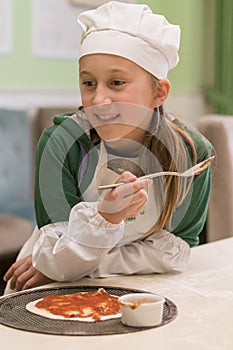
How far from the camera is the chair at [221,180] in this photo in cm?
254

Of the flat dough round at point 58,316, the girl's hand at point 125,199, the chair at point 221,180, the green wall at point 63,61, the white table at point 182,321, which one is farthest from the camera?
the green wall at point 63,61

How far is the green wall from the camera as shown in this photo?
4.50 m

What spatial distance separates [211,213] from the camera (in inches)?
103

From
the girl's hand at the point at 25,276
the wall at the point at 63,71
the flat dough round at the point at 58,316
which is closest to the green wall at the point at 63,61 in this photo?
the wall at the point at 63,71


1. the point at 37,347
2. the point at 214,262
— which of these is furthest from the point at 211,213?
the point at 37,347

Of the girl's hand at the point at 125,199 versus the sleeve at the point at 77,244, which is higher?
the girl's hand at the point at 125,199

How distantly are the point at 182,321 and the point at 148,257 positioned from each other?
1.24ft

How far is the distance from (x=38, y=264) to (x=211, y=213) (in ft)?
3.87

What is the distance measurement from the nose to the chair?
109 cm

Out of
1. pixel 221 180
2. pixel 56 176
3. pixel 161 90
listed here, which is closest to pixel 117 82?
pixel 161 90

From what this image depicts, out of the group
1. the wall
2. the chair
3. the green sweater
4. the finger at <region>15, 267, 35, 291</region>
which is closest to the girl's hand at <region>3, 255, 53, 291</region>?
the finger at <region>15, 267, 35, 291</region>

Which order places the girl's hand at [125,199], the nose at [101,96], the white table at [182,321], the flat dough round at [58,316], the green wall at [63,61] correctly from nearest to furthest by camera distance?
the white table at [182,321] < the flat dough round at [58,316] < the girl's hand at [125,199] < the nose at [101,96] < the green wall at [63,61]

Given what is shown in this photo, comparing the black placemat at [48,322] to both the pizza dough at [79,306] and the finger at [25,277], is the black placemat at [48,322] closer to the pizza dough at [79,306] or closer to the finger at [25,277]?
the pizza dough at [79,306]

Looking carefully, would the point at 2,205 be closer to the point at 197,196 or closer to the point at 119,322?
the point at 197,196
